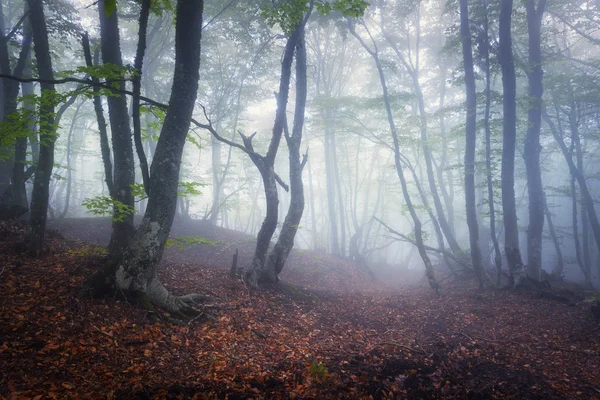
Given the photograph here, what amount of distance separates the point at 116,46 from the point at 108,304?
279 inches

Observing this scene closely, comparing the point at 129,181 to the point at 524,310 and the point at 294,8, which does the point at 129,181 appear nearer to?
the point at 294,8

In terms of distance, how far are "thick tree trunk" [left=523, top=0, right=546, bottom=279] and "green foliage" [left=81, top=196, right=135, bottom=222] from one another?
15.8m

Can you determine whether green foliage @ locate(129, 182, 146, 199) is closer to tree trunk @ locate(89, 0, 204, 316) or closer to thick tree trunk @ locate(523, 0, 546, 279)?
tree trunk @ locate(89, 0, 204, 316)

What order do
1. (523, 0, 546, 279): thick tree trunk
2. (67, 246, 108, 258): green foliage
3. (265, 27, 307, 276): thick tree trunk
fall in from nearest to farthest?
(67, 246, 108, 258): green foliage
(265, 27, 307, 276): thick tree trunk
(523, 0, 546, 279): thick tree trunk

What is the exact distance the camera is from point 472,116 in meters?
12.8

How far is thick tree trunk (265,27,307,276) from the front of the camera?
9.71m

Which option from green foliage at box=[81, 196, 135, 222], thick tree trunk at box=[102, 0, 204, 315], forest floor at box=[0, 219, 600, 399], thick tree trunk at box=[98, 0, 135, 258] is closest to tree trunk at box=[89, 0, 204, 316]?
thick tree trunk at box=[102, 0, 204, 315]

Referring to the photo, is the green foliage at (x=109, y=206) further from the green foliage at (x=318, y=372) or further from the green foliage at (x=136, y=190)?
the green foliage at (x=318, y=372)

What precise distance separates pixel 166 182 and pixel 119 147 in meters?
3.35

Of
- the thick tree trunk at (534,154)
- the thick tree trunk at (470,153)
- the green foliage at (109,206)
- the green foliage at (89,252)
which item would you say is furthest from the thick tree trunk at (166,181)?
the thick tree trunk at (534,154)

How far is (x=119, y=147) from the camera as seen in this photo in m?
7.95

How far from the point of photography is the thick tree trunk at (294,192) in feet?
31.9

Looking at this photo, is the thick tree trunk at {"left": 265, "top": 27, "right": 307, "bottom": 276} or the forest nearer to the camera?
the forest

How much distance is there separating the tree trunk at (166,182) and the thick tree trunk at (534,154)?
14.2m
